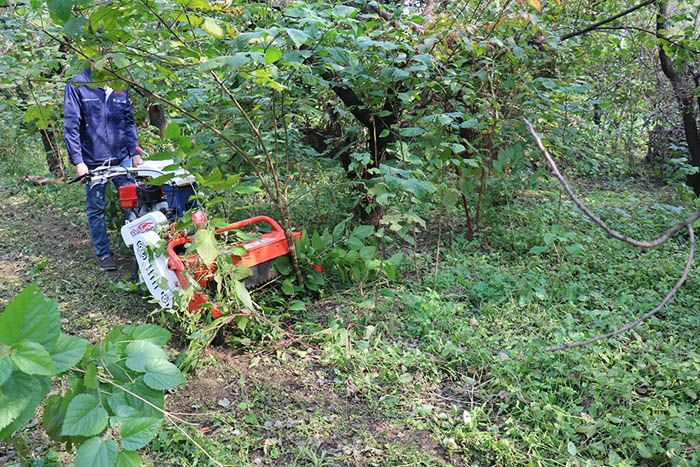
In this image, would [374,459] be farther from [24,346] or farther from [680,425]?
[24,346]

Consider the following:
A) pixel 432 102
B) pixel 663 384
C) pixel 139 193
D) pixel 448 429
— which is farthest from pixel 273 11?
pixel 663 384

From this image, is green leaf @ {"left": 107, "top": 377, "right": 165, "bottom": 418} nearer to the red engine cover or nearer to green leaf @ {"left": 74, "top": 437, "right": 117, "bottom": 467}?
green leaf @ {"left": 74, "top": 437, "right": 117, "bottom": 467}

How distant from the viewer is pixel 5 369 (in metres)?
1.03

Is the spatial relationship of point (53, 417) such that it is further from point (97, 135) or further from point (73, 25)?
point (97, 135)

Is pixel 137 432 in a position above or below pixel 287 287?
above

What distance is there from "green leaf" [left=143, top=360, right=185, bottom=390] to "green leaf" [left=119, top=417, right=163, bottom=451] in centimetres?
10

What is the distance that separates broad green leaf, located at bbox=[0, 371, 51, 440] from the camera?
1060 mm

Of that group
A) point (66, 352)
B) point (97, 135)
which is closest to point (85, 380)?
point (66, 352)

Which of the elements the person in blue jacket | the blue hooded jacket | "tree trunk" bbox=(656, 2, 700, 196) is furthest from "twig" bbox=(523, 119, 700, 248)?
"tree trunk" bbox=(656, 2, 700, 196)

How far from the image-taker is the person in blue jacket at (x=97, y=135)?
423cm

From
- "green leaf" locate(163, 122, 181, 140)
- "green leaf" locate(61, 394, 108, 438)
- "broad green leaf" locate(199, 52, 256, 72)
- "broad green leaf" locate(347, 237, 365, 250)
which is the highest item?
"broad green leaf" locate(199, 52, 256, 72)

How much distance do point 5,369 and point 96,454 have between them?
319mm

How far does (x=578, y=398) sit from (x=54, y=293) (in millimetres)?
3880

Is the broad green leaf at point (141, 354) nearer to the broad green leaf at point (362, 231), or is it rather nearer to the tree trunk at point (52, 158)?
the broad green leaf at point (362, 231)
